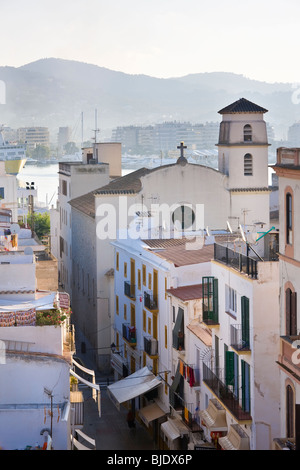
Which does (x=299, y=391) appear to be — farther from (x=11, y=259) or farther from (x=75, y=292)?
(x=75, y=292)

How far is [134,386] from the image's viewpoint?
30.8m

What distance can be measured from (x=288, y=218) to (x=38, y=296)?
8948 mm

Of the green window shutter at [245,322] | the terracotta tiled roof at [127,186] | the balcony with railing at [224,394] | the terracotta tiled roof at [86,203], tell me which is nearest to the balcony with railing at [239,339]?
the green window shutter at [245,322]

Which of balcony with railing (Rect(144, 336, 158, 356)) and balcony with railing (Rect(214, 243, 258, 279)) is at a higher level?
balcony with railing (Rect(214, 243, 258, 279))

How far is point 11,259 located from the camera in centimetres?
2622

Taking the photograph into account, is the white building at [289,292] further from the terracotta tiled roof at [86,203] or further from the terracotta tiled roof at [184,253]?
the terracotta tiled roof at [86,203]

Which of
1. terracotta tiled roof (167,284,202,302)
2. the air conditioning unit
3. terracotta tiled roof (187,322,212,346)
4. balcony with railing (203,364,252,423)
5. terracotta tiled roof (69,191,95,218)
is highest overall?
terracotta tiled roof (69,191,95,218)

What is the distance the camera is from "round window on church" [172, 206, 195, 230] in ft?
133

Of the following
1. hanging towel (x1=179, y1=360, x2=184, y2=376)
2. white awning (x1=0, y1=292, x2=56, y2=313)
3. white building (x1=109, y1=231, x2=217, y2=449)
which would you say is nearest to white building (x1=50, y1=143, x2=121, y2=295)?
white building (x1=109, y1=231, x2=217, y2=449)

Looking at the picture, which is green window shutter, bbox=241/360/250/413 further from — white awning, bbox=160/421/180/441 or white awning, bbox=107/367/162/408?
white awning, bbox=107/367/162/408

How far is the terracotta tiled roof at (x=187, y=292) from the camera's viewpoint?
1084 inches

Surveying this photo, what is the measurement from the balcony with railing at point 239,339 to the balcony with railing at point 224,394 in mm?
1154

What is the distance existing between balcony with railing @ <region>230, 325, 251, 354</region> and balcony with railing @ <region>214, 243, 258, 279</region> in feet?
4.18

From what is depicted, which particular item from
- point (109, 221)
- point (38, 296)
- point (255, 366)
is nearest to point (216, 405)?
point (255, 366)
